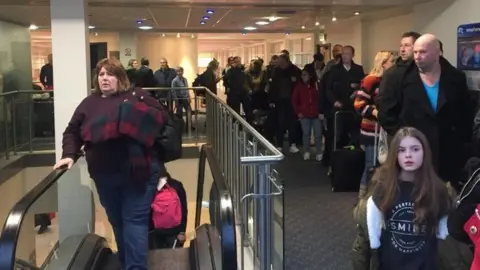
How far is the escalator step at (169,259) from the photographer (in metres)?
4.70

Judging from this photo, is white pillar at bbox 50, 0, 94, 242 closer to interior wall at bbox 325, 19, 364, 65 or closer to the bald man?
the bald man

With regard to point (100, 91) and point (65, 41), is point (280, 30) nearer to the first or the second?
point (65, 41)

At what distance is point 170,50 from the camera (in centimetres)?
2239

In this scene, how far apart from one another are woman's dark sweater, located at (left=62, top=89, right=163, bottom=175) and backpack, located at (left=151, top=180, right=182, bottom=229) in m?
0.97

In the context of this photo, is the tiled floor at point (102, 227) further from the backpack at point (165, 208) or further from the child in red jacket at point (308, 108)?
the child in red jacket at point (308, 108)

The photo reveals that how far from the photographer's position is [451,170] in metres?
4.14

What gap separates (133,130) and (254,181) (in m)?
0.84

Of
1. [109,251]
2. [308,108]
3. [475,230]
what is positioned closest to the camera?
[475,230]

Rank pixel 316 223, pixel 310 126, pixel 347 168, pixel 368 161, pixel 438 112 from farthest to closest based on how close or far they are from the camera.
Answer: pixel 310 126 → pixel 347 168 → pixel 368 161 → pixel 316 223 → pixel 438 112

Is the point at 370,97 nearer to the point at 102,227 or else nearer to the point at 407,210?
the point at 407,210

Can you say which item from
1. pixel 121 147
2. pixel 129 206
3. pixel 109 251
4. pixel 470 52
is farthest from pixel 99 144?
pixel 470 52

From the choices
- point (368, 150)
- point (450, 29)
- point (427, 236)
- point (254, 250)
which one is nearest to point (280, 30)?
point (450, 29)

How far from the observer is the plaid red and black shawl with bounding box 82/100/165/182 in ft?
12.3

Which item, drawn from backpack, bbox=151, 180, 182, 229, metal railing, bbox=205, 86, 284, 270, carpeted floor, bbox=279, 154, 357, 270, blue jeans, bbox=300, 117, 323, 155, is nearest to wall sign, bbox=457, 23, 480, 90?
carpeted floor, bbox=279, 154, 357, 270
